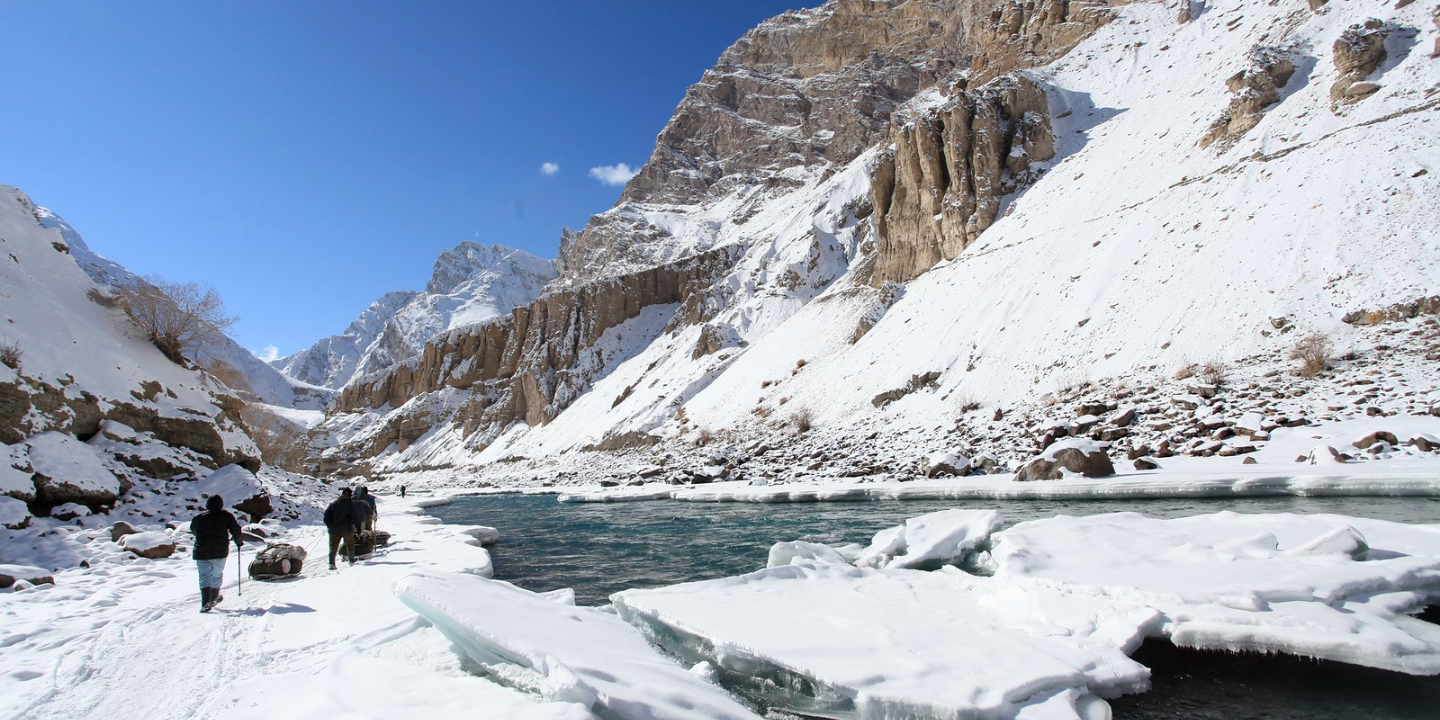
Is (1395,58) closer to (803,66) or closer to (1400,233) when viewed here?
(1400,233)

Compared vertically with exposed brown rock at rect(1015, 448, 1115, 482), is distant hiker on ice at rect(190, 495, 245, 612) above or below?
above

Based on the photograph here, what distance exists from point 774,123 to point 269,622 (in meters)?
142

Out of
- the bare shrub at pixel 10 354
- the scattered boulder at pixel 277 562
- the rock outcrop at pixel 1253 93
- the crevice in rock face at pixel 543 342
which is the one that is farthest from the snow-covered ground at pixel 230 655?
the crevice in rock face at pixel 543 342

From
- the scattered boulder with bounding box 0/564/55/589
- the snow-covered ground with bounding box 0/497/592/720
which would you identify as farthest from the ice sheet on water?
the scattered boulder with bounding box 0/564/55/589

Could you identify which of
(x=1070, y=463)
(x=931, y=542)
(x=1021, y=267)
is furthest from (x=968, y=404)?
(x=931, y=542)

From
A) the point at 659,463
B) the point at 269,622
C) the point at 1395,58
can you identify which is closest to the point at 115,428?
the point at 269,622

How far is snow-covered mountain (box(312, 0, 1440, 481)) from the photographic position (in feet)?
76.6

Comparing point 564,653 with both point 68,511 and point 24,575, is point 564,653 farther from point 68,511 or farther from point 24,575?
point 68,511

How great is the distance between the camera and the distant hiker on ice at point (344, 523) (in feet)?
34.8

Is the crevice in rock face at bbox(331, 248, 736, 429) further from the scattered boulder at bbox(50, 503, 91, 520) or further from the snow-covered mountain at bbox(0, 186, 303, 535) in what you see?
the scattered boulder at bbox(50, 503, 91, 520)

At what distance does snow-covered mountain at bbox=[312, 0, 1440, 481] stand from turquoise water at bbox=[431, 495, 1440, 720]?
7.43 metres

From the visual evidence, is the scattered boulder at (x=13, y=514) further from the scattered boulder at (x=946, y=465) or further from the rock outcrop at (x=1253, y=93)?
the rock outcrop at (x=1253, y=93)

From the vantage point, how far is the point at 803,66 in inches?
5689

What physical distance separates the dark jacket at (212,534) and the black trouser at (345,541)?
7.66ft
